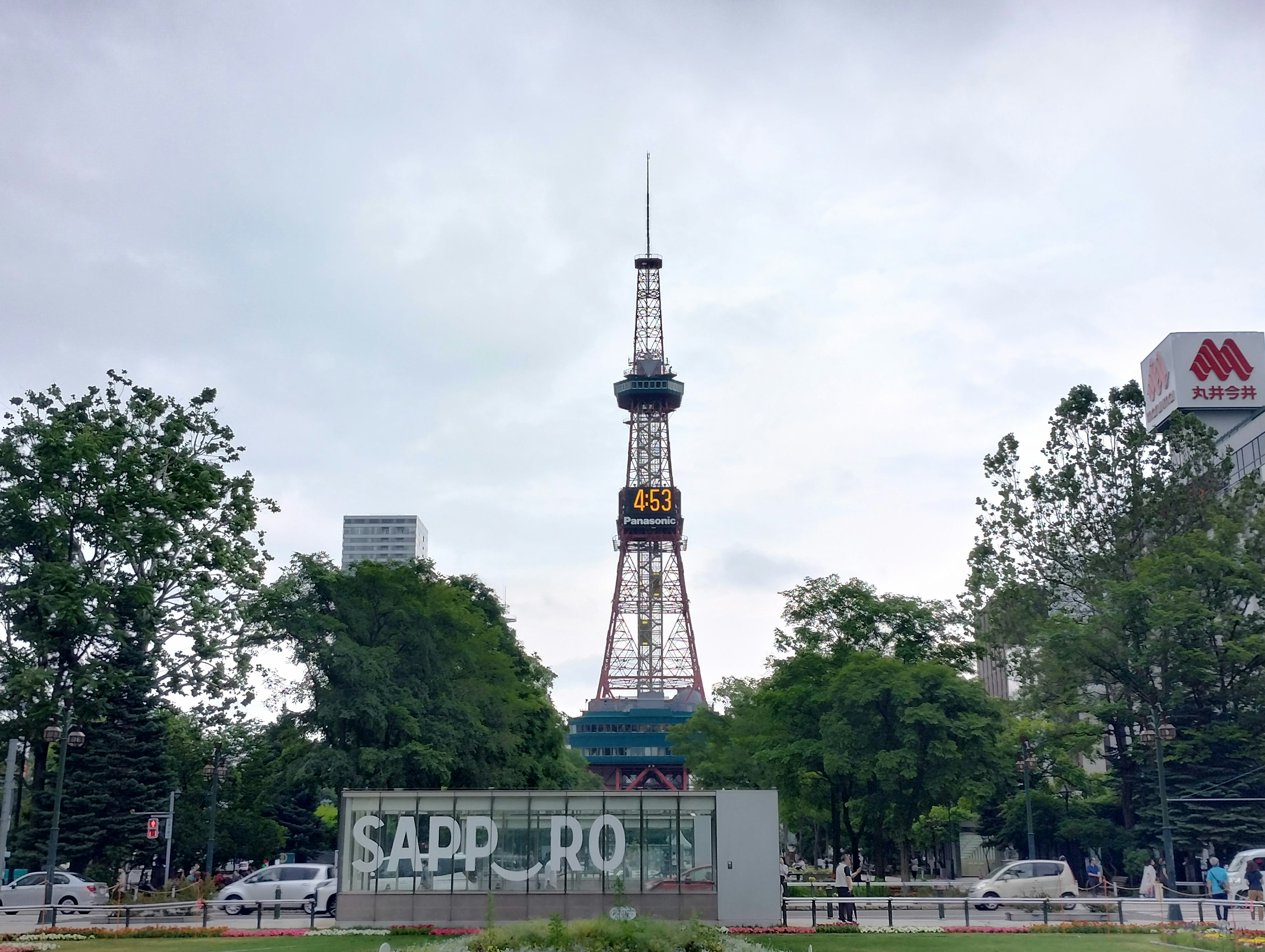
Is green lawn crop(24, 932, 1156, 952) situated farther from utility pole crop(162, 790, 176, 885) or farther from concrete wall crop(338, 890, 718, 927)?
utility pole crop(162, 790, 176, 885)

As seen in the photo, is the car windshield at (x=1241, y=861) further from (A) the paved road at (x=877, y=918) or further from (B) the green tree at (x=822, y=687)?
(B) the green tree at (x=822, y=687)

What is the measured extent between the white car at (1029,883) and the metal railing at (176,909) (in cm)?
2201

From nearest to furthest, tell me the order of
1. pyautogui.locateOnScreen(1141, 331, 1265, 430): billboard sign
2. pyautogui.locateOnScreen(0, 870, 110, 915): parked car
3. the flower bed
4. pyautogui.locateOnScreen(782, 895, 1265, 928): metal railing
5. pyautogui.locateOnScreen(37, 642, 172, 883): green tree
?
the flower bed < pyautogui.locateOnScreen(782, 895, 1265, 928): metal railing < pyautogui.locateOnScreen(0, 870, 110, 915): parked car < pyautogui.locateOnScreen(37, 642, 172, 883): green tree < pyautogui.locateOnScreen(1141, 331, 1265, 430): billboard sign

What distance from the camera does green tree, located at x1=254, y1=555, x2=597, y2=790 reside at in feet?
155

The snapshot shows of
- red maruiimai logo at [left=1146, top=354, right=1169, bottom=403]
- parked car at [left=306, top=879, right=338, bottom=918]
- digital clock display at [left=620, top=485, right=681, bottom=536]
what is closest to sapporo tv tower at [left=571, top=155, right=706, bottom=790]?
digital clock display at [left=620, top=485, right=681, bottom=536]

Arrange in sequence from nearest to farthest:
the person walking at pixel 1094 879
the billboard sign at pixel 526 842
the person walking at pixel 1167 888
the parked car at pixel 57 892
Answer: the person walking at pixel 1167 888, the billboard sign at pixel 526 842, the parked car at pixel 57 892, the person walking at pixel 1094 879

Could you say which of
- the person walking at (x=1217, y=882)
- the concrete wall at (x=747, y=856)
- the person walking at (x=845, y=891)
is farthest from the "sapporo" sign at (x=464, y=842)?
the person walking at (x=1217, y=882)

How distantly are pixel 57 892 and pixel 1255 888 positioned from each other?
39.5 metres

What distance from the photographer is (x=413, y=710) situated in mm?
49188

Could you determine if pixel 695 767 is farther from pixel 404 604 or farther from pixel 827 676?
pixel 404 604


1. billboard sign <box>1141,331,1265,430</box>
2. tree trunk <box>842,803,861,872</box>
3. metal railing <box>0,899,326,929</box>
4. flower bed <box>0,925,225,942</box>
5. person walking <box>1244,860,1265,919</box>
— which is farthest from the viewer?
billboard sign <box>1141,331,1265,430</box>

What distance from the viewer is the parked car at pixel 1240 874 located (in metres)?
37.2

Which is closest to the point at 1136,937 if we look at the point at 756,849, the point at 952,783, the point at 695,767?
the point at 756,849

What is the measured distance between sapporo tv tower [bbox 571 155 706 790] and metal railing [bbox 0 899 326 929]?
89611 mm
